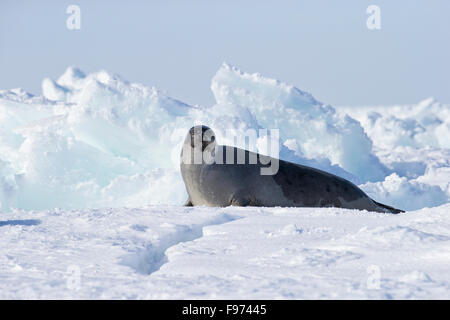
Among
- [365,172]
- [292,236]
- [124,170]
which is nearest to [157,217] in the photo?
[292,236]

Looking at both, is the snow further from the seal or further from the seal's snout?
the seal's snout

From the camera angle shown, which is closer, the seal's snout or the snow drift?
the seal's snout

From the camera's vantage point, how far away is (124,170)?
1292cm

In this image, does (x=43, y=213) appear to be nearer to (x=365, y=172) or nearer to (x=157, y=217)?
(x=157, y=217)

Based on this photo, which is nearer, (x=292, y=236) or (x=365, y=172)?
(x=292, y=236)

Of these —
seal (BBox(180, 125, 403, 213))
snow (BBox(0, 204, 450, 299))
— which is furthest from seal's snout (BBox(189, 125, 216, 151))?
snow (BBox(0, 204, 450, 299))

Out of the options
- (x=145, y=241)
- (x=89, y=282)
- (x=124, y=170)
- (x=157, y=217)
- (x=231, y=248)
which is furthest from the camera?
(x=124, y=170)

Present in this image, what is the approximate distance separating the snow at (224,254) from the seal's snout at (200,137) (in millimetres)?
1537

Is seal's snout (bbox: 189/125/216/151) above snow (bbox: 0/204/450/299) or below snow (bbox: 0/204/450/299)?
above

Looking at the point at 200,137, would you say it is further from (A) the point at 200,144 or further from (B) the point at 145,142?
(B) the point at 145,142

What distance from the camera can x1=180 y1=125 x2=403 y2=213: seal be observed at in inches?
239

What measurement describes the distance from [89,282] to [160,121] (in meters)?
11.1

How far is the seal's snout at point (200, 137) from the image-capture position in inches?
241
